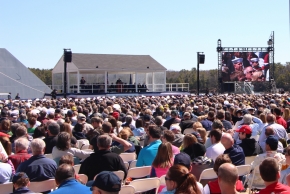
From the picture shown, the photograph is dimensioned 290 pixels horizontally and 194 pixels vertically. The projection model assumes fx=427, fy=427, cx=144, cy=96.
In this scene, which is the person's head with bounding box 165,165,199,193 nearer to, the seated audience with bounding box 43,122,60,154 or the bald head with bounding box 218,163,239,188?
the bald head with bounding box 218,163,239,188

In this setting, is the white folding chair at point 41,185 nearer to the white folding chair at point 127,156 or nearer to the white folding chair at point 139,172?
the white folding chair at point 139,172

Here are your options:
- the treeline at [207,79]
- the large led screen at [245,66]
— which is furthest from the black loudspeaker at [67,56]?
the treeline at [207,79]

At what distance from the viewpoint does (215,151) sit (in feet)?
Answer: 21.1

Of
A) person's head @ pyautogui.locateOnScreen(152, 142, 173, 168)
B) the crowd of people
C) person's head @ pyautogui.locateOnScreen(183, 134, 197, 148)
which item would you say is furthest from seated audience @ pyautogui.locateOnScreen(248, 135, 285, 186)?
person's head @ pyautogui.locateOnScreen(152, 142, 173, 168)

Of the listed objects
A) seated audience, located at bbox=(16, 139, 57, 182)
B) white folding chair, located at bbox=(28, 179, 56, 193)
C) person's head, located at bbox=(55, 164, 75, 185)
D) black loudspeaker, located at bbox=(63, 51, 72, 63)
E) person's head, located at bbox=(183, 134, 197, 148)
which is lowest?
white folding chair, located at bbox=(28, 179, 56, 193)

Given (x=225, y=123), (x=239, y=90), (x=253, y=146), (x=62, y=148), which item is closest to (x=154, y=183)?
(x=62, y=148)

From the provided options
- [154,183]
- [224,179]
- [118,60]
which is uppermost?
[118,60]

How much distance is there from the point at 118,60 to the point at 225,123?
3045 centimetres

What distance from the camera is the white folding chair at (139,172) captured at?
579 cm

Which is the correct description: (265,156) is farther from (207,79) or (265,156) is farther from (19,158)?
(207,79)

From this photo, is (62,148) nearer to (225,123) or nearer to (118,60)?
(225,123)

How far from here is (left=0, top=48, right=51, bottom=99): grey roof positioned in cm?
3700

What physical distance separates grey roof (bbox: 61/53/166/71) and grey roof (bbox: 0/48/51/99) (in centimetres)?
435

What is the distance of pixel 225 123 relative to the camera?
9.84 metres
